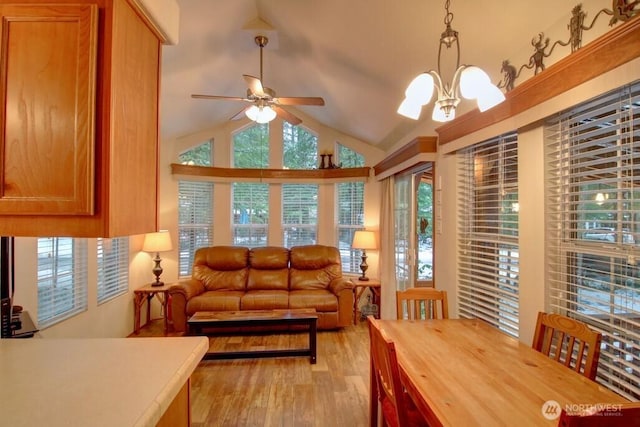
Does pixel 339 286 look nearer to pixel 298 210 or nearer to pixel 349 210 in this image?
pixel 349 210

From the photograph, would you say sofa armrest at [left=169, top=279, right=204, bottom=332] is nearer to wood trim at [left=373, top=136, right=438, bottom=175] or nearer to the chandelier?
wood trim at [left=373, top=136, right=438, bottom=175]

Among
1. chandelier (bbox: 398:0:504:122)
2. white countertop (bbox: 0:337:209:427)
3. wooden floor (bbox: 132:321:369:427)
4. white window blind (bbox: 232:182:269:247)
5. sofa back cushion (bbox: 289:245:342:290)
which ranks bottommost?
wooden floor (bbox: 132:321:369:427)

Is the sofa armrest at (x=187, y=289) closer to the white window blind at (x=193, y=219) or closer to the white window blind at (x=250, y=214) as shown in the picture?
the white window blind at (x=193, y=219)

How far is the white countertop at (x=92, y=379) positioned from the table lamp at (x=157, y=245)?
319 centimetres

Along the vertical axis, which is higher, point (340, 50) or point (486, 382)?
point (340, 50)

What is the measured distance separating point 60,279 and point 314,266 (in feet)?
9.91

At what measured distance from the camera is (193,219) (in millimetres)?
5227

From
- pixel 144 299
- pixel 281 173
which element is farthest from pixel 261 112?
pixel 144 299

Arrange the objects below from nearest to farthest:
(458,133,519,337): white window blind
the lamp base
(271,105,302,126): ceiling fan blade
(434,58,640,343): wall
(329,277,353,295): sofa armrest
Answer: (434,58,640,343): wall, (458,133,519,337): white window blind, (271,105,302,126): ceiling fan blade, (329,277,353,295): sofa armrest, the lamp base

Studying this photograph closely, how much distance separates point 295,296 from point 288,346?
706 mm

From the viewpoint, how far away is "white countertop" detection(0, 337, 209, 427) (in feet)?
2.90

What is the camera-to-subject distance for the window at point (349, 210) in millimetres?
5312

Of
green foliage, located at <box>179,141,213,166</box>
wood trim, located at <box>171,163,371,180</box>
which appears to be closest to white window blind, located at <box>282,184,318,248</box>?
wood trim, located at <box>171,163,371,180</box>

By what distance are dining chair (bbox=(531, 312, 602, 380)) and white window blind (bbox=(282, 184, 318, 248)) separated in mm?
4056
